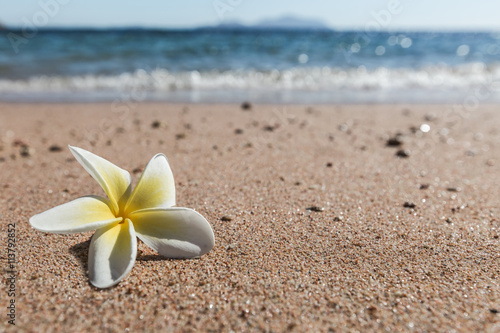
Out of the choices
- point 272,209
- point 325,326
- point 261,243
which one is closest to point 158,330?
point 325,326

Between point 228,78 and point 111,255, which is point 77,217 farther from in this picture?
point 228,78

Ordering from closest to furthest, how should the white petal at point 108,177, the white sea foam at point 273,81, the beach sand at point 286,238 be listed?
1. the beach sand at point 286,238
2. the white petal at point 108,177
3. the white sea foam at point 273,81

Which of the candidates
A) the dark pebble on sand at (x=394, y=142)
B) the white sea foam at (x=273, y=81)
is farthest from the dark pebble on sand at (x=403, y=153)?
the white sea foam at (x=273, y=81)

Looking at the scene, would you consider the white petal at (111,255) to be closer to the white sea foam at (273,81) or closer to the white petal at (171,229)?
the white petal at (171,229)

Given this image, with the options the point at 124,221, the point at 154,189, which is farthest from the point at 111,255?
the point at 154,189

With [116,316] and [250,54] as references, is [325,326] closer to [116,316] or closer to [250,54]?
[116,316]

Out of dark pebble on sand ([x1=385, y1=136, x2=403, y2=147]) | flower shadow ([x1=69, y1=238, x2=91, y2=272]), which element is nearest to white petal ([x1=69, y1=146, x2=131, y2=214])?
flower shadow ([x1=69, y1=238, x2=91, y2=272])
